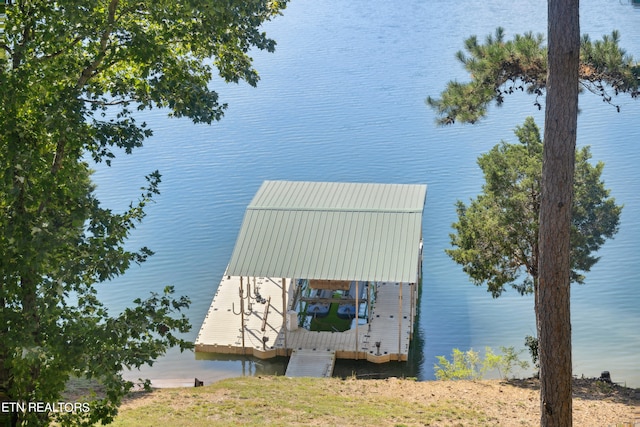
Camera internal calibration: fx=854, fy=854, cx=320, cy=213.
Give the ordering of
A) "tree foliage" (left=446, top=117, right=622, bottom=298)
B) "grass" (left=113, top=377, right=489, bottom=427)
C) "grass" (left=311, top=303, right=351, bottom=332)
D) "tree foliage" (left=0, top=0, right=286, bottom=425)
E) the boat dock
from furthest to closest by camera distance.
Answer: "grass" (left=311, top=303, right=351, bottom=332), the boat dock, "tree foliage" (left=446, top=117, right=622, bottom=298), "grass" (left=113, top=377, right=489, bottom=427), "tree foliage" (left=0, top=0, right=286, bottom=425)

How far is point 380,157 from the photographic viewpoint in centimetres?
2919

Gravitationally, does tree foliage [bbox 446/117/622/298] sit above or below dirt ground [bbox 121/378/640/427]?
above

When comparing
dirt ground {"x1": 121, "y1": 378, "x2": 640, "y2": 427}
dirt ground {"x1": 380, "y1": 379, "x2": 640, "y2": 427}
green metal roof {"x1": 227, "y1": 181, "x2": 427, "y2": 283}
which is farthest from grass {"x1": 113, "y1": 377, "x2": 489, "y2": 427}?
green metal roof {"x1": 227, "y1": 181, "x2": 427, "y2": 283}

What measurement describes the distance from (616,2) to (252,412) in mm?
40139

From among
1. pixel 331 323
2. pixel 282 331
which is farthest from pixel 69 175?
pixel 331 323

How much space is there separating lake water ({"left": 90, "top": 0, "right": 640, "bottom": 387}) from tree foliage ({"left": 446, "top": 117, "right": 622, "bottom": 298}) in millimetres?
3337

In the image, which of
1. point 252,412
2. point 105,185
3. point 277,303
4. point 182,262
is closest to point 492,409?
point 252,412

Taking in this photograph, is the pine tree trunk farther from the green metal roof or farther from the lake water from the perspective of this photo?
the lake water

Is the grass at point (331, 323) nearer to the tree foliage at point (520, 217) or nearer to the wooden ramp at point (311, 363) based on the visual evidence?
the wooden ramp at point (311, 363)

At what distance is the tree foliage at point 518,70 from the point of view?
10.1m

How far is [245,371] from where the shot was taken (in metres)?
17.3

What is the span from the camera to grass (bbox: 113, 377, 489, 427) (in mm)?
11539

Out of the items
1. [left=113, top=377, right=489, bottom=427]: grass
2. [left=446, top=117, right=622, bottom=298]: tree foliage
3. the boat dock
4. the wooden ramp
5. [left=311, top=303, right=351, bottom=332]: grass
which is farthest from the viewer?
[left=311, top=303, right=351, bottom=332]: grass

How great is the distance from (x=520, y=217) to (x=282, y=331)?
240 inches
